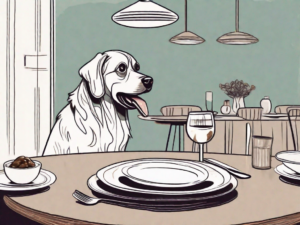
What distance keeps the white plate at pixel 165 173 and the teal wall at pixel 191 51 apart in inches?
160

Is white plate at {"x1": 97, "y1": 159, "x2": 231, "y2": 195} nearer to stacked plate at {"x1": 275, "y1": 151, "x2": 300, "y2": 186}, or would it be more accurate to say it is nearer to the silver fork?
the silver fork

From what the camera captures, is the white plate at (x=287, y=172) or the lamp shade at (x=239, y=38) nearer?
the white plate at (x=287, y=172)

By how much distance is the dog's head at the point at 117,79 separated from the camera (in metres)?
2.22

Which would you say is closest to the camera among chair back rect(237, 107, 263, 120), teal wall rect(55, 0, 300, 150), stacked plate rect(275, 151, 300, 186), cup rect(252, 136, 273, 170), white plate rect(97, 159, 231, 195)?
white plate rect(97, 159, 231, 195)

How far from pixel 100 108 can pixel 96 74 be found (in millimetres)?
231

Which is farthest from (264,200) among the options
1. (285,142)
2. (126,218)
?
(285,142)

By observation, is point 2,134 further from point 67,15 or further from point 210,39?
point 210,39

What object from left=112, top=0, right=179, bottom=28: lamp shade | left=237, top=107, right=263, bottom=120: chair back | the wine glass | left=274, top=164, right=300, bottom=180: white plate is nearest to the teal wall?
left=237, top=107, right=263, bottom=120: chair back

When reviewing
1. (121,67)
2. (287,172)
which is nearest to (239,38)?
(121,67)

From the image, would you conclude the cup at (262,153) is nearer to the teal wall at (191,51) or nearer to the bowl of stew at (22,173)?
the bowl of stew at (22,173)

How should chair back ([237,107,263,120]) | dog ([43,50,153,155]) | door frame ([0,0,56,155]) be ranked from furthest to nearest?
door frame ([0,0,56,155])
chair back ([237,107,263,120])
dog ([43,50,153,155])

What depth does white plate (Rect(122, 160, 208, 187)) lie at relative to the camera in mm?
748

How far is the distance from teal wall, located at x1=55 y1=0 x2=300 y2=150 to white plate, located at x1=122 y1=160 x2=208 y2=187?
4076 millimetres

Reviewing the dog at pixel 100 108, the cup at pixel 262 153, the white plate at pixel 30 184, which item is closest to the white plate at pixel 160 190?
the white plate at pixel 30 184
